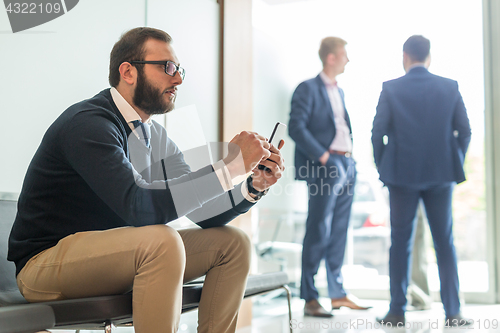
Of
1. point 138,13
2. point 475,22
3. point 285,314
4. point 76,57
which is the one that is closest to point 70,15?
point 76,57

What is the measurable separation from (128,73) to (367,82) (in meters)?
2.31

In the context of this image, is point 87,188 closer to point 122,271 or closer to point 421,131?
point 122,271

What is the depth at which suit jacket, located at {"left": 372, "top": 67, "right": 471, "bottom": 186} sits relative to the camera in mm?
2732

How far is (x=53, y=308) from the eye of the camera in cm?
108

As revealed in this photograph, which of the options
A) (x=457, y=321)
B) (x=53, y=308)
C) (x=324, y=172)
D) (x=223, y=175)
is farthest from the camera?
(x=324, y=172)

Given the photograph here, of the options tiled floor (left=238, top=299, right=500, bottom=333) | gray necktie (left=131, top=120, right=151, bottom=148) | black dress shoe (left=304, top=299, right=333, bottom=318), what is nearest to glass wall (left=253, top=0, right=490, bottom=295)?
tiled floor (left=238, top=299, right=500, bottom=333)

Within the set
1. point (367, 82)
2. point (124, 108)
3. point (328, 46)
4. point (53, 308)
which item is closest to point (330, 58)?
point (328, 46)

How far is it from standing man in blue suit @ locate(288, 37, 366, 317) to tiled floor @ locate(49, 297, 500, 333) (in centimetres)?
19

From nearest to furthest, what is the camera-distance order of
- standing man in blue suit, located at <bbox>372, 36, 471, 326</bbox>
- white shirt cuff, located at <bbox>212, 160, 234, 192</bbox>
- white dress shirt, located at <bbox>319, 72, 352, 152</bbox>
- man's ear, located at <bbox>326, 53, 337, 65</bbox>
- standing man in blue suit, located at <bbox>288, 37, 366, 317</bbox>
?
white shirt cuff, located at <bbox>212, 160, 234, 192</bbox>
standing man in blue suit, located at <bbox>372, 36, 471, 326</bbox>
standing man in blue suit, located at <bbox>288, 37, 366, 317</bbox>
white dress shirt, located at <bbox>319, 72, 352, 152</bbox>
man's ear, located at <bbox>326, 53, 337, 65</bbox>

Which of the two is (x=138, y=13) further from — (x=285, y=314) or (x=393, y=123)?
(x=285, y=314)

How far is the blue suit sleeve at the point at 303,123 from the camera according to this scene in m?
3.18

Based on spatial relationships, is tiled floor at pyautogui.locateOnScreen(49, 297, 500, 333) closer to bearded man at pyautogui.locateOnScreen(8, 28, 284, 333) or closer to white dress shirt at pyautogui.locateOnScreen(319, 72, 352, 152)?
bearded man at pyautogui.locateOnScreen(8, 28, 284, 333)

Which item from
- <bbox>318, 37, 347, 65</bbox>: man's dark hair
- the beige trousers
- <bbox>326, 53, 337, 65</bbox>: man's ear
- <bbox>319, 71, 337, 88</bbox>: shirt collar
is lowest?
the beige trousers

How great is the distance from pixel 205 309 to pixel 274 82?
7.76ft
